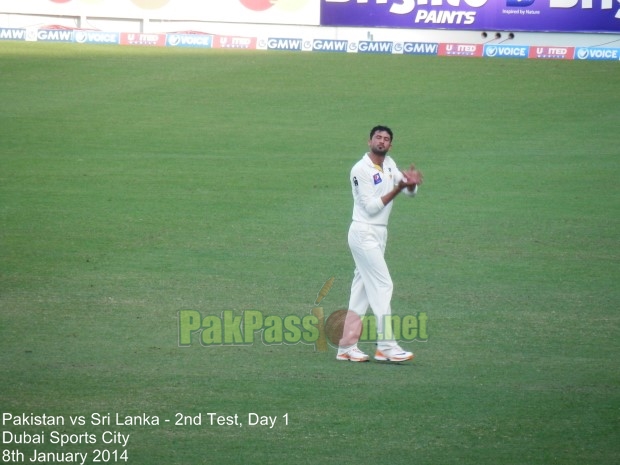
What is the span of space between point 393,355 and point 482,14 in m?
28.9

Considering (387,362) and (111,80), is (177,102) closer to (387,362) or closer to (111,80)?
(111,80)

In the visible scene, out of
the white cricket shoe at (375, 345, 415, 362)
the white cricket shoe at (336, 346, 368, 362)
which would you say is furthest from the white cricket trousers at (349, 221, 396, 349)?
the white cricket shoe at (336, 346, 368, 362)

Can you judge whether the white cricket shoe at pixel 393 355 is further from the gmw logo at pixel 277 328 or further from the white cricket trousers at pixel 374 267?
the gmw logo at pixel 277 328

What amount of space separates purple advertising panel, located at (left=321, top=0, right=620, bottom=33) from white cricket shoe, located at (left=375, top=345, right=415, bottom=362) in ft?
93.9

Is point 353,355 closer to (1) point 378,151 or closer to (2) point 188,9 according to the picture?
(1) point 378,151

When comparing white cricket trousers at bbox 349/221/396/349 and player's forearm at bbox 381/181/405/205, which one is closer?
player's forearm at bbox 381/181/405/205

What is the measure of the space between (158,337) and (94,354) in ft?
2.66

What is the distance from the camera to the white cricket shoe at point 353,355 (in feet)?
32.9

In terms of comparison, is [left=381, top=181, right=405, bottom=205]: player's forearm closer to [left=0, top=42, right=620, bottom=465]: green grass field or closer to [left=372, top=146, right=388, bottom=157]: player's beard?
[left=372, top=146, right=388, bottom=157]: player's beard

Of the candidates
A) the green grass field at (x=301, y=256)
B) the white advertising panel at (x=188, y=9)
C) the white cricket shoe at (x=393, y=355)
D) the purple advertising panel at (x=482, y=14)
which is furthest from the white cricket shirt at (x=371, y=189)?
the white advertising panel at (x=188, y=9)

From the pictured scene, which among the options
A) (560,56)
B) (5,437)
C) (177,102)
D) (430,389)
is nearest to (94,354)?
(5,437)

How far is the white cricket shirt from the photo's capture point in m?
9.59

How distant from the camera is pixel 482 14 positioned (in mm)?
36938

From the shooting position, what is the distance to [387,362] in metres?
9.96
